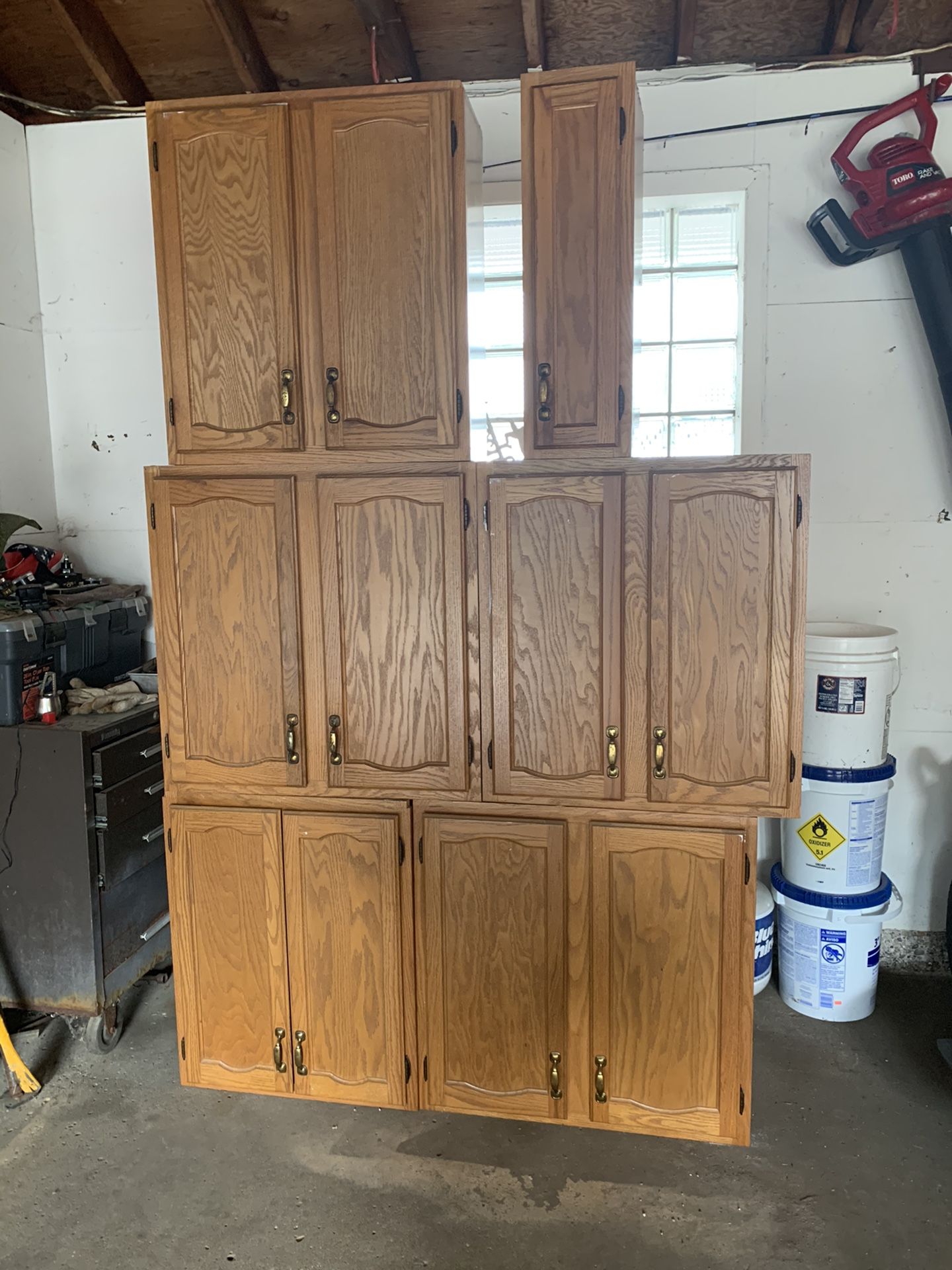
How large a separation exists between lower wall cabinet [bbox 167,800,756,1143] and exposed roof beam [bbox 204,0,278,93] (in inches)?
85.4

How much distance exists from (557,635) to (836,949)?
143 cm

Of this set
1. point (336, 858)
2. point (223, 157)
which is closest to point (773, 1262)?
point (336, 858)

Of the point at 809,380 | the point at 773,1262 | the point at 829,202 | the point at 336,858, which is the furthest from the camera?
the point at 809,380

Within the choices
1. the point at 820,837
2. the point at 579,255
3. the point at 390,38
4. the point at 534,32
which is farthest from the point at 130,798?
the point at 534,32

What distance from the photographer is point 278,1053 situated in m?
2.15

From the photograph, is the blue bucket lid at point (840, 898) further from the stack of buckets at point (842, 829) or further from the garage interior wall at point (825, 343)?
the garage interior wall at point (825, 343)

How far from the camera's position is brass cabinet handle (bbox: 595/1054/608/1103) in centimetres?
200

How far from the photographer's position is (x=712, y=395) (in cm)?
273

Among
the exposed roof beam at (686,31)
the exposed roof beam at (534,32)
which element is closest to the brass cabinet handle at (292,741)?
the exposed roof beam at (534,32)

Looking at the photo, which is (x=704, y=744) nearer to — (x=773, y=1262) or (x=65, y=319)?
(x=773, y=1262)

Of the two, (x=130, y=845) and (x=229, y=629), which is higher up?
(x=229, y=629)

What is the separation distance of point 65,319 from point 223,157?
1385 mm

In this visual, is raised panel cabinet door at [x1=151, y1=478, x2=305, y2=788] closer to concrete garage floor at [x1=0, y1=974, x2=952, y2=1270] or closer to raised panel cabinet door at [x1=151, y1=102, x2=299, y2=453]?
raised panel cabinet door at [x1=151, y1=102, x2=299, y2=453]

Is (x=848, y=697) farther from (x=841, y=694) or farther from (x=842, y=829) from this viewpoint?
(x=842, y=829)
